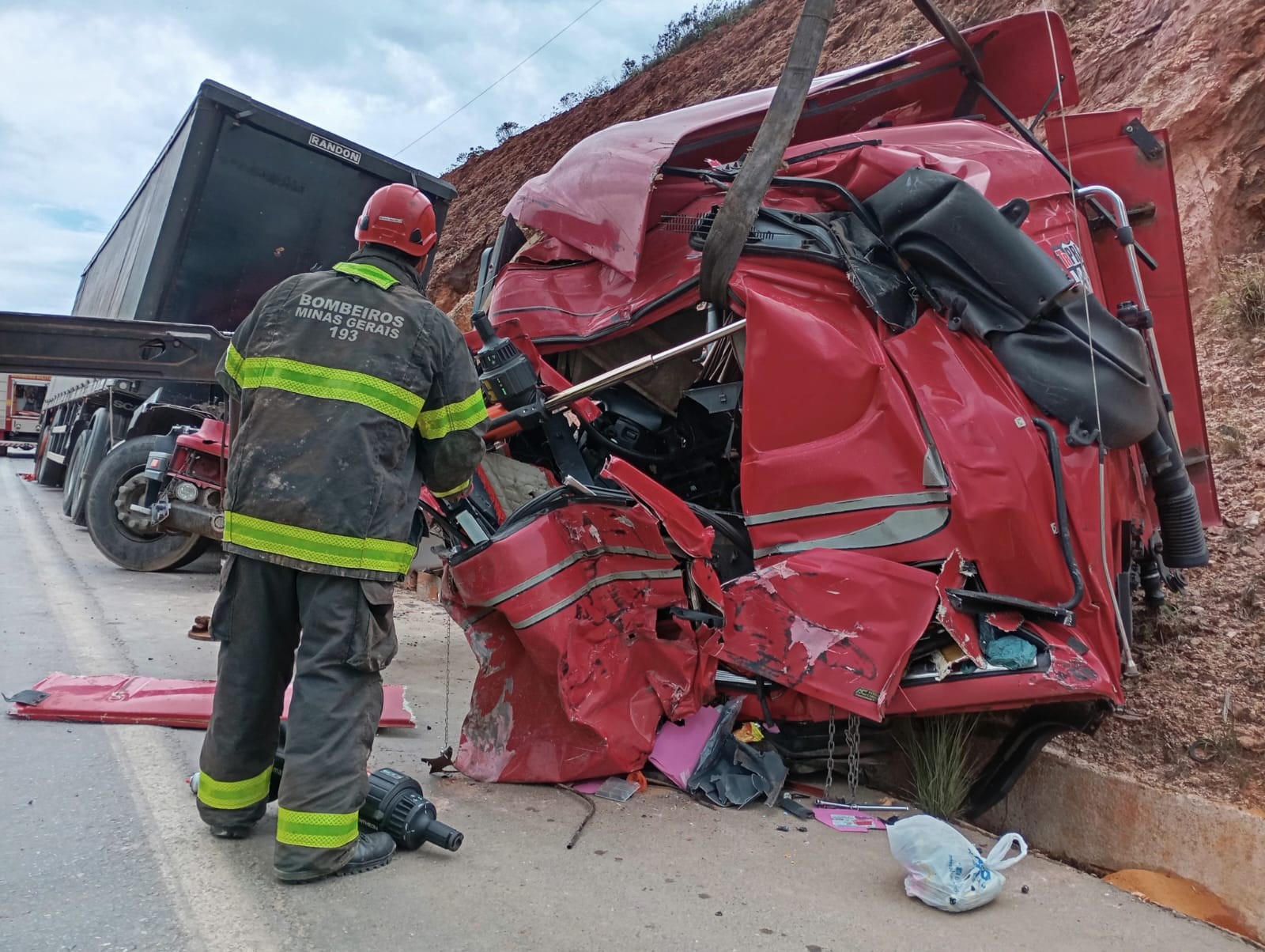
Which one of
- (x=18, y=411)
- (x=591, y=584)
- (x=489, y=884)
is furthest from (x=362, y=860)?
(x=18, y=411)

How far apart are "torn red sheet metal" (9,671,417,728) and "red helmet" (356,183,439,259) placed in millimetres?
1460

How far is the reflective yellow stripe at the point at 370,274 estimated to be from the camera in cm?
233

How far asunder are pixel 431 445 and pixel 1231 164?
555cm

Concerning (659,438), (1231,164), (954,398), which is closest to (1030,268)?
(954,398)

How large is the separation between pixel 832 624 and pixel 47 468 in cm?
1325

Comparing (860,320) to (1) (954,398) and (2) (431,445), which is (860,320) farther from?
(2) (431,445)

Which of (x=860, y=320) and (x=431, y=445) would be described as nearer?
(x=431, y=445)

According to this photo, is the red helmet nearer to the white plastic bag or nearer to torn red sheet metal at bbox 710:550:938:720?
torn red sheet metal at bbox 710:550:938:720

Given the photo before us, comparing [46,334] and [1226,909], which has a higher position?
[46,334]

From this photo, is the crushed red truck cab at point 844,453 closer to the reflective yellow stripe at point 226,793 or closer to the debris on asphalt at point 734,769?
the debris on asphalt at point 734,769

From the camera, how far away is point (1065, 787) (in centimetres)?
294

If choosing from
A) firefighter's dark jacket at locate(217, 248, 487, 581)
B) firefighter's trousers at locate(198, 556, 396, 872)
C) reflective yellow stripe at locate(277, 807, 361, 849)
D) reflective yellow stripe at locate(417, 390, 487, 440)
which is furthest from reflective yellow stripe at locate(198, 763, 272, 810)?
reflective yellow stripe at locate(417, 390, 487, 440)

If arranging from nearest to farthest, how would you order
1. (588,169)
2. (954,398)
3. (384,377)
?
(384,377)
(954,398)
(588,169)

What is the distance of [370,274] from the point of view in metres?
2.36
